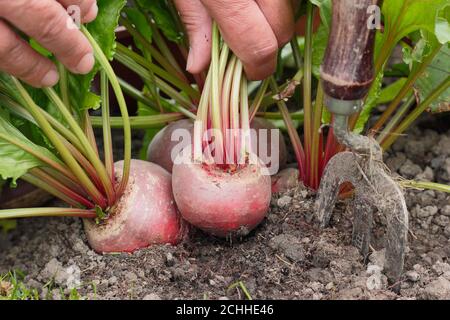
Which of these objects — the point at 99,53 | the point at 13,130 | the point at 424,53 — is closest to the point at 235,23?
the point at 99,53

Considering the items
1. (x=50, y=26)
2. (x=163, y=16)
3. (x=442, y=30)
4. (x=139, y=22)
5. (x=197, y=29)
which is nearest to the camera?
(x=50, y=26)

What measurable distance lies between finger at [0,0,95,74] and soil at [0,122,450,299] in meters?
0.44

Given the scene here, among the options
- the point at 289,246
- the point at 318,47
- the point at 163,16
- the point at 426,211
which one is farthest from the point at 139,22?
the point at 426,211

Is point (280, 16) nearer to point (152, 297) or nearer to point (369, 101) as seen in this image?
point (369, 101)

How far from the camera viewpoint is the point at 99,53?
51.3 inches

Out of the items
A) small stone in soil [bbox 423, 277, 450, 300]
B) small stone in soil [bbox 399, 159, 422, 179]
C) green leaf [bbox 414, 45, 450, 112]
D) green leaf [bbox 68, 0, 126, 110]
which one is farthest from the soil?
green leaf [bbox 68, 0, 126, 110]

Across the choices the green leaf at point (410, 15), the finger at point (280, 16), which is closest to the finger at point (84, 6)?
the finger at point (280, 16)

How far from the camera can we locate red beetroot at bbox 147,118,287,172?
5.36ft

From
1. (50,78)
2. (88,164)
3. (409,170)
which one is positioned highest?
(50,78)

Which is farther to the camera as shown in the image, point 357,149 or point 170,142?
point 170,142

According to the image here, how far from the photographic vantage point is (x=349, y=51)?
1125 mm

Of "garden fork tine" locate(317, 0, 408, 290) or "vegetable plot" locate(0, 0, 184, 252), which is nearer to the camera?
"garden fork tine" locate(317, 0, 408, 290)

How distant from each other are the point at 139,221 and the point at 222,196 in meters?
0.19

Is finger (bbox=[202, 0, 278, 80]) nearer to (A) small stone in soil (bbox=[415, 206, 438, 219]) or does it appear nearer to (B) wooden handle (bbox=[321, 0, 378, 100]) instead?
(B) wooden handle (bbox=[321, 0, 378, 100])
